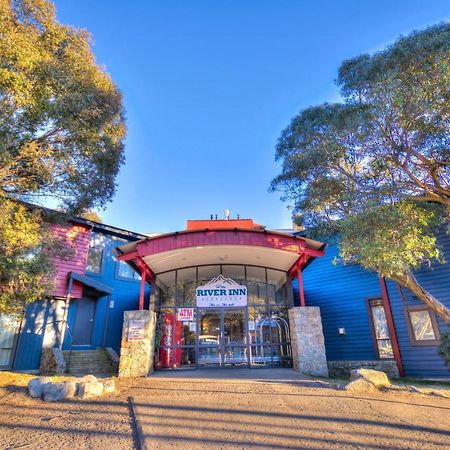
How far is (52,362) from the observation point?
10.7 m

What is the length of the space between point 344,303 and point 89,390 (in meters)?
9.26

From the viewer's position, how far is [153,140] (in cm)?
1490

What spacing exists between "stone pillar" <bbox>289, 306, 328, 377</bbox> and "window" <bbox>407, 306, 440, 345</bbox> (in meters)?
3.65

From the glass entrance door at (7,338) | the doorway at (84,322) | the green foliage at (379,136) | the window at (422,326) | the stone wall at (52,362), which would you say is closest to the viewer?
the green foliage at (379,136)

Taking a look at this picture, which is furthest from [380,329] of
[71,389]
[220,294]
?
[71,389]

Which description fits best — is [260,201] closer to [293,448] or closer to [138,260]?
[138,260]

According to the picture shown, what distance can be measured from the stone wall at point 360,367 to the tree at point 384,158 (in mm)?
2982

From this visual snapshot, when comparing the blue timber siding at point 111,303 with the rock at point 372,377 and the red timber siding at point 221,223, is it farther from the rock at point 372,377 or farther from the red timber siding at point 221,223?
the rock at point 372,377

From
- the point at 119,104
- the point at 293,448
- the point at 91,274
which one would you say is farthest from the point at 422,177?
the point at 91,274

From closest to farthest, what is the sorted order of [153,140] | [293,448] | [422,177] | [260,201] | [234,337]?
[293,448] → [422,177] → [234,337] → [153,140] → [260,201]

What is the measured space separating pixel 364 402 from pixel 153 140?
13.2 metres

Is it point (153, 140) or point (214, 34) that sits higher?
point (214, 34)

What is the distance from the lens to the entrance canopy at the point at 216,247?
29.2 feet

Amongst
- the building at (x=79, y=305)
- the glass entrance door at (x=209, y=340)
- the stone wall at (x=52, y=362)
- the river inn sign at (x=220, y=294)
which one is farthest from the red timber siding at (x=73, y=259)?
the glass entrance door at (x=209, y=340)
